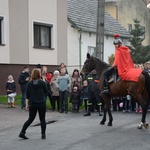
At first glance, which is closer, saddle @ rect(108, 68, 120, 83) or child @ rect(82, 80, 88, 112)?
saddle @ rect(108, 68, 120, 83)

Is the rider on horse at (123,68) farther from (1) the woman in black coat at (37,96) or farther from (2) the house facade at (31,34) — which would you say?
(2) the house facade at (31,34)

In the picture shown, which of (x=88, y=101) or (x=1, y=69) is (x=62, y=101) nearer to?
(x=88, y=101)

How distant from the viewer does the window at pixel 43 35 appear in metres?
24.7

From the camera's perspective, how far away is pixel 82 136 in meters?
10.9

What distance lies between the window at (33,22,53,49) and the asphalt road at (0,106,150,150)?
11.0 meters

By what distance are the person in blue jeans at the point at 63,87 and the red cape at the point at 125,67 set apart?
429 centimetres

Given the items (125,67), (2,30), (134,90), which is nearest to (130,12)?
(2,30)

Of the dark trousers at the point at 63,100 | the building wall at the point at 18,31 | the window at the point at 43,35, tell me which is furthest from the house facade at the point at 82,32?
the dark trousers at the point at 63,100

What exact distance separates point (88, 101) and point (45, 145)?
6.42m

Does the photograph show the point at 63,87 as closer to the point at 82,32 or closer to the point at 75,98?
the point at 75,98

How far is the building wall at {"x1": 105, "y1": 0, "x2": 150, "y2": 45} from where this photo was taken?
42531mm

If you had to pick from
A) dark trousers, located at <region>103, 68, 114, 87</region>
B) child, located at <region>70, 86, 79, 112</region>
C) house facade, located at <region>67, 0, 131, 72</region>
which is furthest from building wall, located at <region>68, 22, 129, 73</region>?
dark trousers, located at <region>103, 68, 114, 87</region>

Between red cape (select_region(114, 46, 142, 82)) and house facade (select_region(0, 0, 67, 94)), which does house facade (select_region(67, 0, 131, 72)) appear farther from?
red cape (select_region(114, 46, 142, 82))

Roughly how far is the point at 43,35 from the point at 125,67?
13701mm
